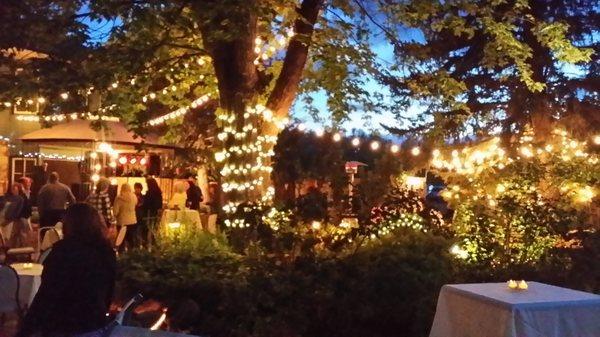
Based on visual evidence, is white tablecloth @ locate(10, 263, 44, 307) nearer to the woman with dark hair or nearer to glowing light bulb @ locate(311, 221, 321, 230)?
glowing light bulb @ locate(311, 221, 321, 230)

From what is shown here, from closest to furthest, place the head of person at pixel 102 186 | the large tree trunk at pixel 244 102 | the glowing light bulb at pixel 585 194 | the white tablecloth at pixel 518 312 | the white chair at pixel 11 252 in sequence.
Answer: the white tablecloth at pixel 518 312, the large tree trunk at pixel 244 102, the glowing light bulb at pixel 585 194, the white chair at pixel 11 252, the head of person at pixel 102 186

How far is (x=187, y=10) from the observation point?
464 inches

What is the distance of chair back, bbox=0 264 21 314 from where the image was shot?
26.0 ft

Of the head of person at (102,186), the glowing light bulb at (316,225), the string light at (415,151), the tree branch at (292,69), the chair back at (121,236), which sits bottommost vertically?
the chair back at (121,236)

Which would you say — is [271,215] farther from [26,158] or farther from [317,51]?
[26,158]

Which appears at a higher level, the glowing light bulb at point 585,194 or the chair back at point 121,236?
the glowing light bulb at point 585,194

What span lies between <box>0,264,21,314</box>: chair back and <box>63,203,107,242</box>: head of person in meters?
2.92

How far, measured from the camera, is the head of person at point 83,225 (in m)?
5.25

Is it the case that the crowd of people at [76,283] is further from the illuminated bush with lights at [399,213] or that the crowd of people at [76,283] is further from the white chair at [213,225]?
the white chair at [213,225]

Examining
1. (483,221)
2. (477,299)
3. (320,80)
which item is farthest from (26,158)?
(477,299)

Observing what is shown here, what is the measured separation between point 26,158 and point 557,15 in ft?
56.5

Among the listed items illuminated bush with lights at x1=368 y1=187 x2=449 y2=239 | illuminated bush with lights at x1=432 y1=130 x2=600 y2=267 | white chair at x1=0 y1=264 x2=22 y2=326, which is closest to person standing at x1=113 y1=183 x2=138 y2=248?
illuminated bush with lights at x1=432 y1=130 x2=600 y2=267

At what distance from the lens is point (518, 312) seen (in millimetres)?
6156

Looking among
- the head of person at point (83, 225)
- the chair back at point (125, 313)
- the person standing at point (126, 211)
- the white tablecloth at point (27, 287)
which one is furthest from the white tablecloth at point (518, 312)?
the person standing at point (126, 211)
